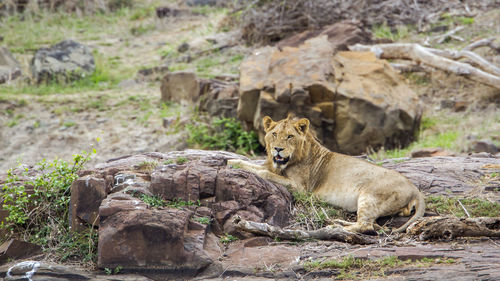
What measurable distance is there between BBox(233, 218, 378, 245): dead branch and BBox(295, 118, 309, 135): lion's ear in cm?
203

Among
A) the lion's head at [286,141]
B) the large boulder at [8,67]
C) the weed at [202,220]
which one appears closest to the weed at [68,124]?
the large boulder at [8,67]

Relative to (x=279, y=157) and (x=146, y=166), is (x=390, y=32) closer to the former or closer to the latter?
(x=279, y=157)

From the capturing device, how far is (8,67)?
1884 centimetres

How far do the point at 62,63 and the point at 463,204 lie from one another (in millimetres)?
14631

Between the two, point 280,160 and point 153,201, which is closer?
point 153,201

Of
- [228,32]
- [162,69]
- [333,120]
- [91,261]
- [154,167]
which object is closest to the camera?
[91,261]

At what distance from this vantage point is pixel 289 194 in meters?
8.19

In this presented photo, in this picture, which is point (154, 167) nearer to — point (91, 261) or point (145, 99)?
point (91, 261)

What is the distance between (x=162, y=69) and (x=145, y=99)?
7.63ft

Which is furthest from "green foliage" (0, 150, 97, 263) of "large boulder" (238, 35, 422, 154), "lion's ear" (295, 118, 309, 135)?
"large boulder" (238, 35, 422, 154)

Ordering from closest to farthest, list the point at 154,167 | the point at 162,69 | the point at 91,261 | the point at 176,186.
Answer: the point at 91,261
the point at 176,186
the point at 154,167
the point at 162,69

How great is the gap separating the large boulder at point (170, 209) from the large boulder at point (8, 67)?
452 inches

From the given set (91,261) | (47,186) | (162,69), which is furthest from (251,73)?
(91,261)

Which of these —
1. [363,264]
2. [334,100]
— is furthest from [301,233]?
[334,100]
